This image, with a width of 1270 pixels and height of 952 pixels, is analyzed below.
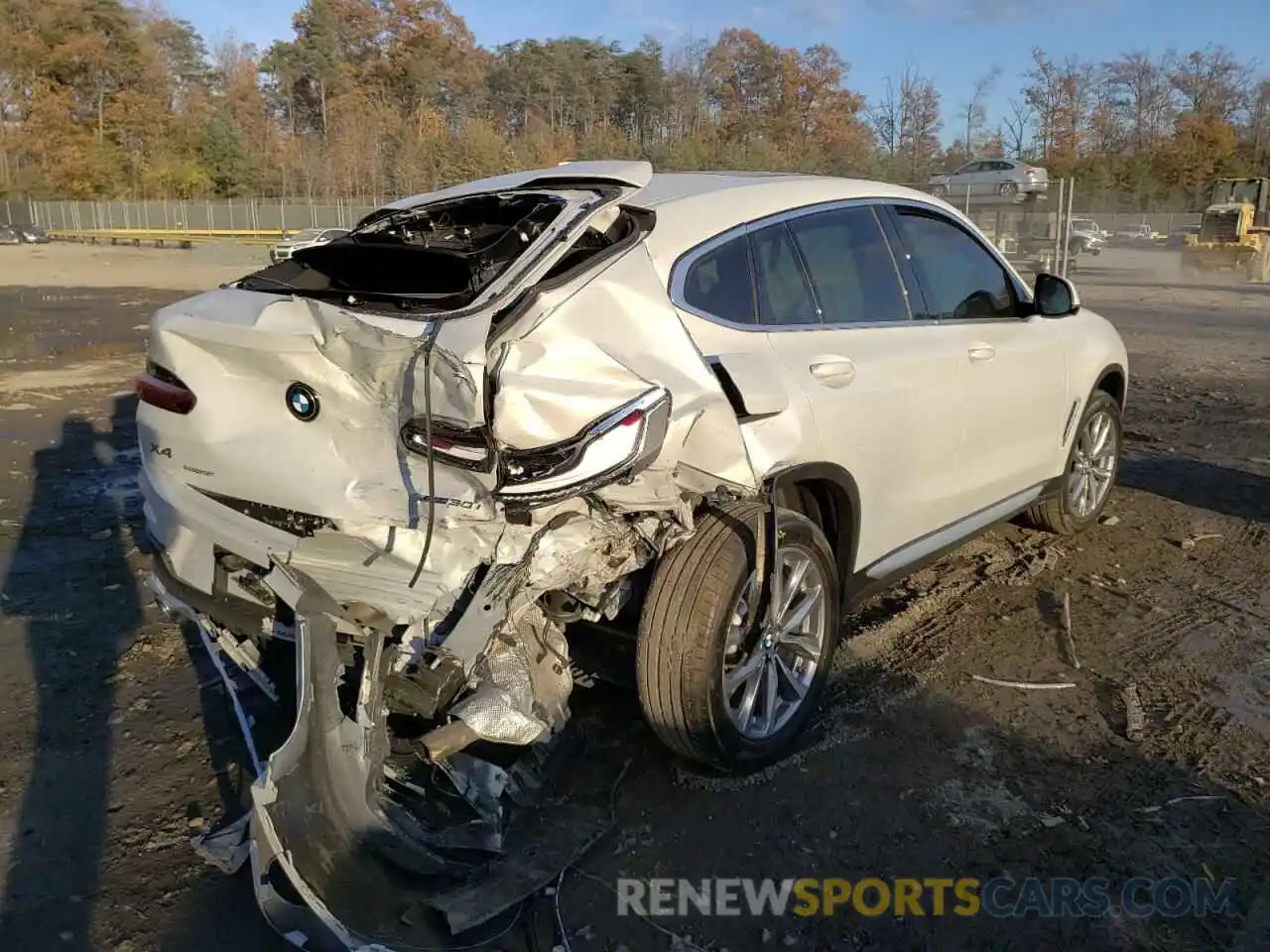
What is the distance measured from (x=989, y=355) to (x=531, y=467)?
2.47m

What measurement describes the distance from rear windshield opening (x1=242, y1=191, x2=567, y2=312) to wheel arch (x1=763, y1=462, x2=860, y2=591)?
3.85ft

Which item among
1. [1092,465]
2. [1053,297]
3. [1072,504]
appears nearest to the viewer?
[1053,297]

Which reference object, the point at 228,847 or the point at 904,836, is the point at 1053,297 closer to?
the point at 904,836

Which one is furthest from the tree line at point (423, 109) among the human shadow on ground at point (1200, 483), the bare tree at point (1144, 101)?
Answer: the human shadow on ground at point (1200, 483)

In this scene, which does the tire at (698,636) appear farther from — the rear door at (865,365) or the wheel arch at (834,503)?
the rear door at (865,365)

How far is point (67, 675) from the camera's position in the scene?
155 inches

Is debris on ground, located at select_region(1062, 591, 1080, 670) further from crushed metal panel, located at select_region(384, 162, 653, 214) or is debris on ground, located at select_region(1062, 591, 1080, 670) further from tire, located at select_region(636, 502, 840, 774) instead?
crushed metal panel, located at select_region(384, 162, 653, 214)

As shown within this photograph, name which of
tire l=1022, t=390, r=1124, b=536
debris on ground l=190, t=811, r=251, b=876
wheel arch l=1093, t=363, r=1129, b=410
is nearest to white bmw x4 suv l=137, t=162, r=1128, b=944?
debris on ground l=190, t=811, r=251, b=876

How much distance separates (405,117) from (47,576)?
2677 inches

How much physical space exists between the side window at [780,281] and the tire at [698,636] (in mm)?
695

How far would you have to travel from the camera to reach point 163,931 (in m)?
2.58

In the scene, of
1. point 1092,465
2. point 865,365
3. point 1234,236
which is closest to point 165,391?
point 865,365

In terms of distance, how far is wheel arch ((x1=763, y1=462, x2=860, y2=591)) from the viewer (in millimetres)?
3301

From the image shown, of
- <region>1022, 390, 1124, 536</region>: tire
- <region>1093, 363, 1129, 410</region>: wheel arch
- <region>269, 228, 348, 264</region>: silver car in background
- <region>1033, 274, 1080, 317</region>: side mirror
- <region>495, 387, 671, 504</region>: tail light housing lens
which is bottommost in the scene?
<region>1022, 390, 1124, 536</region>: tire
